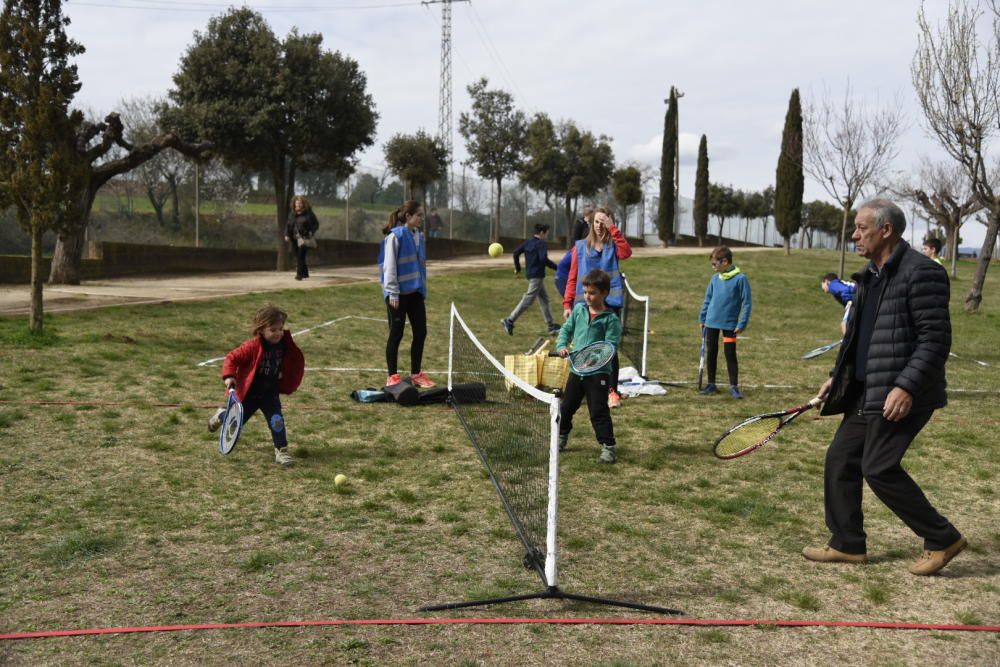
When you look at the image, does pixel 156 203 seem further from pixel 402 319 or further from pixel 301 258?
pixel 402 319

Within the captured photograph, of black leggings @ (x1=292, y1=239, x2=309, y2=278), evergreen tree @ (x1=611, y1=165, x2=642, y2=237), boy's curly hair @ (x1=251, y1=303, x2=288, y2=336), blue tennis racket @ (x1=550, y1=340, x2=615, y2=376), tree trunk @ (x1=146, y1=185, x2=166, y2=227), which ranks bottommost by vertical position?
blue tennis racket @ (x1=550, y1=340, x2=615, y2=376)

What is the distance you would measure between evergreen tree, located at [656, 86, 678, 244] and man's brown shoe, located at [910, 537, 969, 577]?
42.8 m

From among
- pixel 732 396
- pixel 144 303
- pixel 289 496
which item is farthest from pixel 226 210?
pixel 289 496

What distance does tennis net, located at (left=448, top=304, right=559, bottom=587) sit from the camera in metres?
4.18

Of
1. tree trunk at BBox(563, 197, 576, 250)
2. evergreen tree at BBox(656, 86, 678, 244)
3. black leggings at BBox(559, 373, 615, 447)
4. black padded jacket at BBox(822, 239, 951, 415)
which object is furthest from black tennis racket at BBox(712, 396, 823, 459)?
evergreen tree at BBox(656, 86, 678, 244)

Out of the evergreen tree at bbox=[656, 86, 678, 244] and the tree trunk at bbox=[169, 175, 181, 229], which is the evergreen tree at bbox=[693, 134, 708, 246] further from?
the tree trunk at bbox=[169, 175, 181, 229]

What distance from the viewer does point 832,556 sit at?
4809 millimetres

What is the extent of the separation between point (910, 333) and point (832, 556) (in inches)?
52.3

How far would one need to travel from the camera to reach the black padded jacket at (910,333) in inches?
167

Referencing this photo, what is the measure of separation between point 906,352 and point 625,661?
211cm

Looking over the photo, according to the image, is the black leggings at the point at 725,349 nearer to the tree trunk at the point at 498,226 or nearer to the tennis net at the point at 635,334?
the tennis net at the point at 635,334

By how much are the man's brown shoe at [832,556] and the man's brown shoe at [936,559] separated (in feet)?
0.89

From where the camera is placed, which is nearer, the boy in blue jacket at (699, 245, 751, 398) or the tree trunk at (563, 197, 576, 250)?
the boy in blue jacket at (699, 245, 751, 398)

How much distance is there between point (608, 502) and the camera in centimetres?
585
